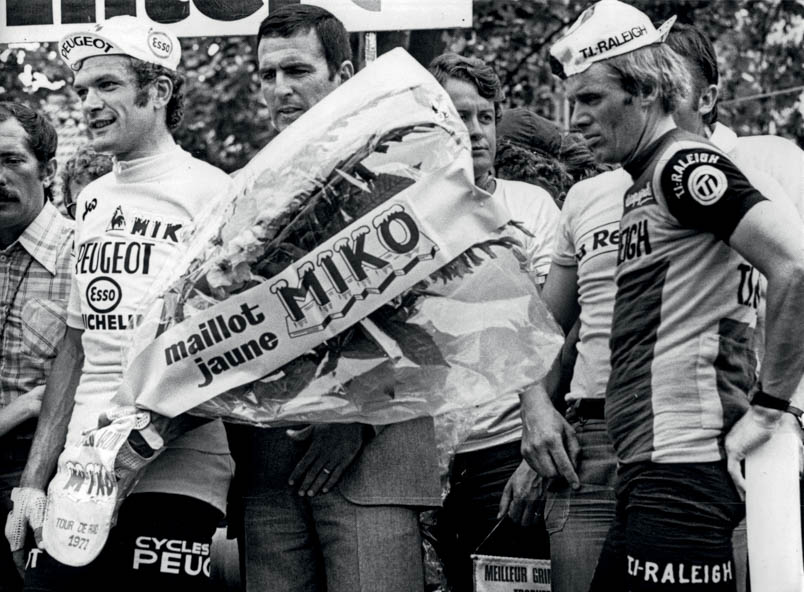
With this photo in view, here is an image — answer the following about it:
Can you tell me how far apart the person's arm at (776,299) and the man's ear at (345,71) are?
119 cm

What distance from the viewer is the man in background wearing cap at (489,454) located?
3842mm

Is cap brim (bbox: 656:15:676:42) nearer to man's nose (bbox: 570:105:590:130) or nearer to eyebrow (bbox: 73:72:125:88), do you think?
man's nose (bbox: 570:105:590:130)

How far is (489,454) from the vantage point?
4078 mm

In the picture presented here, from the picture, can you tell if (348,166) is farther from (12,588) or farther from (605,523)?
(12,588)

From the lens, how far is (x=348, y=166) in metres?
2.83

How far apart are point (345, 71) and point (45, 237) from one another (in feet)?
4.77

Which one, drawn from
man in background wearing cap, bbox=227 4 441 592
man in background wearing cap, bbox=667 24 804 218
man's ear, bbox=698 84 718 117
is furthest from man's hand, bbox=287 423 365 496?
man's ear, bbox=698 84 718 117

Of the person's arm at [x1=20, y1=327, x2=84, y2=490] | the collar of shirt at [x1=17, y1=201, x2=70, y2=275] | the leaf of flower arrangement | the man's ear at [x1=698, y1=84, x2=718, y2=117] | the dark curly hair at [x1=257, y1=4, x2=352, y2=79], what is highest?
the dark curly hair at [x1=257, y1=4, x2=352, y2=79]

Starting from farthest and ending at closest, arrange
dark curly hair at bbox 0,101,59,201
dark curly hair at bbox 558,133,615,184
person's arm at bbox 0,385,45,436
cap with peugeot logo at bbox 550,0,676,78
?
dark curly hair at bbox 558,133,615,184 < dark curly hair at bbox 0,101,59,201 < person's arm at bbox 0,385,45,436 < cap with peugeot logo at bbox 550,0,676,78

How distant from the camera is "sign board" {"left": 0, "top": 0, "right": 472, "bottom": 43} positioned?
15.4 ft

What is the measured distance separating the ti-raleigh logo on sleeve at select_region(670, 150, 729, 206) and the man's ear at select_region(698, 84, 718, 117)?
0.82 meters

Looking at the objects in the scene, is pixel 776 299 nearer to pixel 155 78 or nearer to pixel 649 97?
pixel 649 97

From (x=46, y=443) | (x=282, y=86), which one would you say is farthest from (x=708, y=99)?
(x=46, y=443)

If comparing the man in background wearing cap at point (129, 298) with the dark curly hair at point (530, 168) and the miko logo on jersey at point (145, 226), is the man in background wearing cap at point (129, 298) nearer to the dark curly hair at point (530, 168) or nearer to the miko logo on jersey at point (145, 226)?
the miko logo on jersey at point (145, 226)
